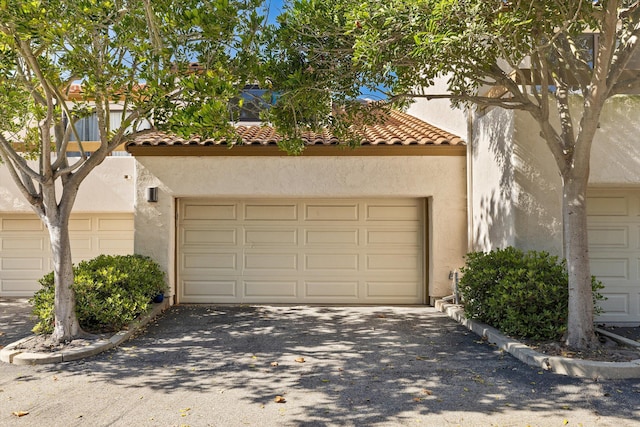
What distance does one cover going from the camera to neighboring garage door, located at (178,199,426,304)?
31.9 feet

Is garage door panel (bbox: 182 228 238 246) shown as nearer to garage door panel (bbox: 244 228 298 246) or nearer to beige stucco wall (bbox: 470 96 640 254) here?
garage door panel (bbox: 244 228 298 246)

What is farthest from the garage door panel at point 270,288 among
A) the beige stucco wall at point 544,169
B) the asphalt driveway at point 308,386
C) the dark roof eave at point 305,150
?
the beige stucco wall at point 544,169

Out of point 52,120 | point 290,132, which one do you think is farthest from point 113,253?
point 290,132

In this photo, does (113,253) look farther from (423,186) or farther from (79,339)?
(423,186)

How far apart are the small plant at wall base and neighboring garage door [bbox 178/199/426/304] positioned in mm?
2584

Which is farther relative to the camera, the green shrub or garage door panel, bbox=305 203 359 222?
garage door panel, bbox=305 203 359 222

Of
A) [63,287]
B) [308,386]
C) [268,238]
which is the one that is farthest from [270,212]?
[308,386]

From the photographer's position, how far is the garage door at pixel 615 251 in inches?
311

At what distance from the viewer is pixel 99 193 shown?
A: 1025 cm

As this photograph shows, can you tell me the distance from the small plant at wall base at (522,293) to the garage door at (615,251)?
147 cm

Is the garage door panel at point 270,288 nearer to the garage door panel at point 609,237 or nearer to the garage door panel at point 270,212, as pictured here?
the garage door panel at point 270,212

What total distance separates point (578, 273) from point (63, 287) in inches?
273

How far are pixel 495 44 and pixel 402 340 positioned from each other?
4.27 m

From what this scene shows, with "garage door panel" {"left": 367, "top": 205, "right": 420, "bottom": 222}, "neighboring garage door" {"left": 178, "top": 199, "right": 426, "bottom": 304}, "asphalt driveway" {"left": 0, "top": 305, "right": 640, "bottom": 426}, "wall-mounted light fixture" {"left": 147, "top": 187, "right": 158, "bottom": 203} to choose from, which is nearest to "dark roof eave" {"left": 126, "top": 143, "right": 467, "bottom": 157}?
"wall-mounted light fixture" {"left": 147, "top": 187, "right": 158, "bottom": 203}
